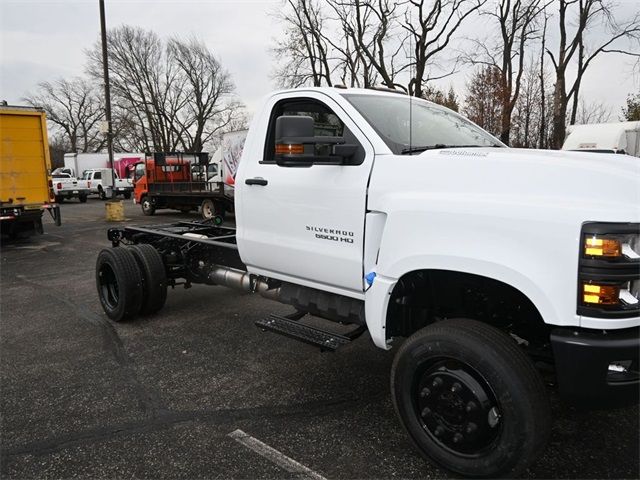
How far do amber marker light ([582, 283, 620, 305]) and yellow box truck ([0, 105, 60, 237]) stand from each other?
1240 cm

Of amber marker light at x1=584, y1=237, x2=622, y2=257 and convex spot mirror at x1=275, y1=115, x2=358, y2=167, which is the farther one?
convex spot mirror at x1=275, y1=115, x2=358, y2=167

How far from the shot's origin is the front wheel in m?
2.29

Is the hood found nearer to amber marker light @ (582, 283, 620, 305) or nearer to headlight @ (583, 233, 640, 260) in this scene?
headlight @ (583, 233, 640, 260)

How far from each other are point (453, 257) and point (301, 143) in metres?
1.13

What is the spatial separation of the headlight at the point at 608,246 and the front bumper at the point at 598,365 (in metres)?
0.35

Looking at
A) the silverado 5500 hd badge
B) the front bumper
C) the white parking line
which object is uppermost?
the silverado 5500 hd badge

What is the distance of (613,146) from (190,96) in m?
47.4

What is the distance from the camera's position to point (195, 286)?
7305mm

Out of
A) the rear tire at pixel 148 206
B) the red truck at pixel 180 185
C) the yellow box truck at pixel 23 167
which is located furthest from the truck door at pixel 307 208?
the rear tire at pixel 148 206

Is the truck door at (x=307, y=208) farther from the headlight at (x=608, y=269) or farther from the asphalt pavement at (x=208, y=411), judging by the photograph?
the headlight at (x=608, y=269)

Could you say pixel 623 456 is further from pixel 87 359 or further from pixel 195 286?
pixel 195 286

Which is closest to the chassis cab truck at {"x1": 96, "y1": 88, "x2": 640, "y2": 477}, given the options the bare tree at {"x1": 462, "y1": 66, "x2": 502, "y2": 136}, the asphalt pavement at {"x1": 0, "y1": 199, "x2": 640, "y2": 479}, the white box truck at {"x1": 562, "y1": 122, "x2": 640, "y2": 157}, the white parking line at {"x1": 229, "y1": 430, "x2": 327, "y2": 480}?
the asphalt pavement at {"x1": 0, "y1": 199, "x2": 640, "y2": 479}

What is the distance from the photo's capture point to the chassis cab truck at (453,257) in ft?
7.02

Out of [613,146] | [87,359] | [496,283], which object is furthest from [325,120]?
[613,146]
